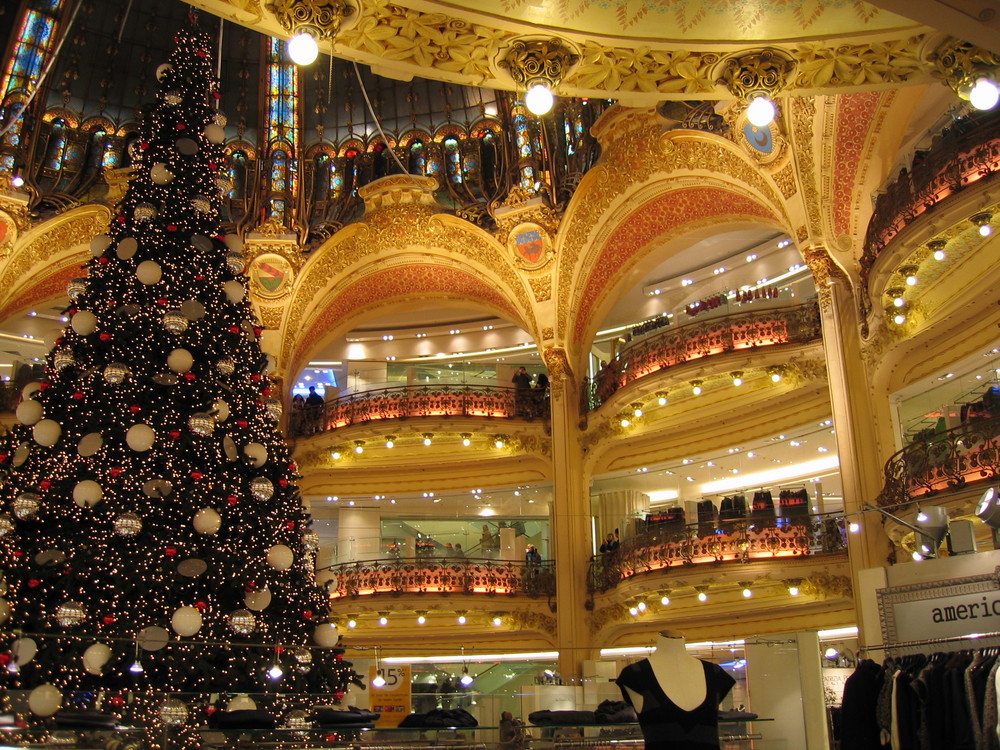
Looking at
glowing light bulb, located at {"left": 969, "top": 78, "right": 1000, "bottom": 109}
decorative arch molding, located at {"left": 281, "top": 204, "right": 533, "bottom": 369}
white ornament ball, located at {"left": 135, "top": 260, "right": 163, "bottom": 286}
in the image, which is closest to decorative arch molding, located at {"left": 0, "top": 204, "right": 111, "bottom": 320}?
decorative arch molding, located at {"left": 281, "top": 204, "right": 533, "bottom": 369}

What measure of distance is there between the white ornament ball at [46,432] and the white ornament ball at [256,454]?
4.84 ft

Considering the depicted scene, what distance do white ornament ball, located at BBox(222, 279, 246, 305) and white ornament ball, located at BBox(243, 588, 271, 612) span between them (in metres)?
2.63

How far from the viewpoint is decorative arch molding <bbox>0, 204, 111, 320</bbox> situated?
808 inches

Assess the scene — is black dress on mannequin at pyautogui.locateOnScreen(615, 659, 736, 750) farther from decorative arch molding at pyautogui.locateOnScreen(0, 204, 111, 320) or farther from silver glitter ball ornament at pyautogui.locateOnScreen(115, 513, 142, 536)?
decorative arch molding at pyautogui.locateOnScreen(0, 204, 111, 320)

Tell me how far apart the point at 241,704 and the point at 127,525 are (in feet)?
6.14

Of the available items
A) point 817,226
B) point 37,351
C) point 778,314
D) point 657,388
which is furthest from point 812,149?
point 37,351

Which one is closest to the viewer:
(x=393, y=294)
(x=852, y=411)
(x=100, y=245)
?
(x=100, y=245)

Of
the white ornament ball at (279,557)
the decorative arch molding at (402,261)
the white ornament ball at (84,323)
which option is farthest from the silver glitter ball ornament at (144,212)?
the decorative arch molding at (402,261)

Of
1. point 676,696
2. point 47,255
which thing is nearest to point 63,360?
point 676,696

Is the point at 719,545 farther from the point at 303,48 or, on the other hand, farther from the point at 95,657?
the point at 303,48

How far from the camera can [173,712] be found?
5223 mm

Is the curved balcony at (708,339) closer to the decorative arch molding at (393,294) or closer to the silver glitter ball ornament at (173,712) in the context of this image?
the decorative arch molding at (393,294)

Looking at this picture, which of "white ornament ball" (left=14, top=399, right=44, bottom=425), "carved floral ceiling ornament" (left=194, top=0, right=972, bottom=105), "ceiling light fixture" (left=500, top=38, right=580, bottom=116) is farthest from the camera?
"white ornament ball" (left=14, top=399, right=44, bottom=425)

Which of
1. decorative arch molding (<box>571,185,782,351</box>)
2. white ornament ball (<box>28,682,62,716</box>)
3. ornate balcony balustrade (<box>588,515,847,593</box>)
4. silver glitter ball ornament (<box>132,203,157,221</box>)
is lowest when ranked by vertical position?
white ornament ball (<box>28,682,62,716</box>)
